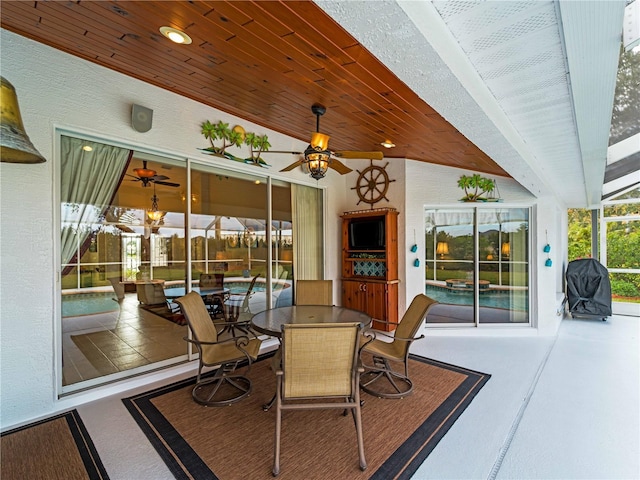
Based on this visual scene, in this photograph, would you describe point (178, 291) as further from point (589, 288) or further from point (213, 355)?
point (589, 288)

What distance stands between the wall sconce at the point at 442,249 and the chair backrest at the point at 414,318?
2384 millimetres

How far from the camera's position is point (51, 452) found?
2.15m

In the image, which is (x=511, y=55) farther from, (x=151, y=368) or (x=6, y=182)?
(x=151, y=368)

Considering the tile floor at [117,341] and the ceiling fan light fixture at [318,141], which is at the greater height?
the ceiling fan light fixture at [318,141]

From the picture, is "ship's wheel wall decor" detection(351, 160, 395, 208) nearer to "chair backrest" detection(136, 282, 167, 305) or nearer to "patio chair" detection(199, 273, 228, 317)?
"patio chair" detection(199, 273, 228, 317)

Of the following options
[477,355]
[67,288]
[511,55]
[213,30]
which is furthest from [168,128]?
[477,355]

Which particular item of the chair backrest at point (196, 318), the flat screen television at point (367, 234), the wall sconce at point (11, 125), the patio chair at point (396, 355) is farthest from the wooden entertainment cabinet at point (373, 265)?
the wall sconce at point (11, 125)

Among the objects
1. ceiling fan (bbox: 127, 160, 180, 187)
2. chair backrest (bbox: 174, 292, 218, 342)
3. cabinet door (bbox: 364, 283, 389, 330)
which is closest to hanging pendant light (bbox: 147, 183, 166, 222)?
ceiling fan (bbox: 127, 160, 180, 187)

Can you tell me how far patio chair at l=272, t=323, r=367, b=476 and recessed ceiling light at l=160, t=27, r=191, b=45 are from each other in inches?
87.4

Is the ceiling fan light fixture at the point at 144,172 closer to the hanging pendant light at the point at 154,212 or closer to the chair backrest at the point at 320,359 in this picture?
the hanging pendant light at the point at 154,212

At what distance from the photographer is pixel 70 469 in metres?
2.00

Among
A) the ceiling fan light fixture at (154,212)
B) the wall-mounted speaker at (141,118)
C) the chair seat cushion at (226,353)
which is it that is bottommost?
the chair seat cushion at (226,353)

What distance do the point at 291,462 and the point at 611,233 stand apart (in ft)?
30.3

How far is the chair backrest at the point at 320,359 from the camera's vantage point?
2066 mm
